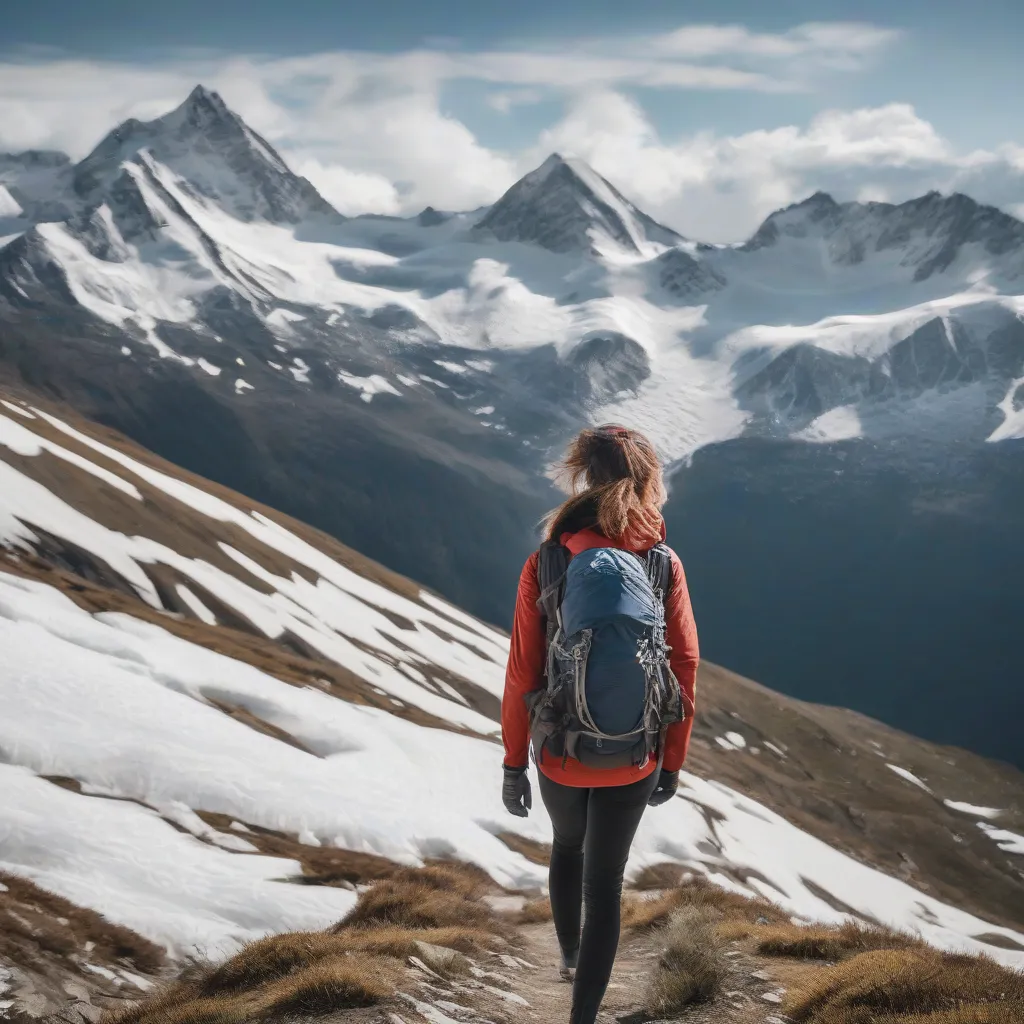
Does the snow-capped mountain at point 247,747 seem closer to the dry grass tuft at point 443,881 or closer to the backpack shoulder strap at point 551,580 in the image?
the dry grass tuft at point 443,881

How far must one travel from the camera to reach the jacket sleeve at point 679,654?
7949 mm

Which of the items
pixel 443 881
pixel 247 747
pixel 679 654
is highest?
pixel 679 654

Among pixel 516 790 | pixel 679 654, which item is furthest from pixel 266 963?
pixel 679 654

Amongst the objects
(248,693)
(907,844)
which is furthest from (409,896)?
(907,844)

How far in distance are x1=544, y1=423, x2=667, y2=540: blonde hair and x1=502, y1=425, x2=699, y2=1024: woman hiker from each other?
0.04ft

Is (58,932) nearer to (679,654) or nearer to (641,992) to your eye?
(641,992)

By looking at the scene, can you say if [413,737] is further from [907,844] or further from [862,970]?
[907,844]

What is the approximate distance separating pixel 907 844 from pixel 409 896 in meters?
98.3

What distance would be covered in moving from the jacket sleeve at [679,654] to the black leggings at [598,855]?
1.16 feet

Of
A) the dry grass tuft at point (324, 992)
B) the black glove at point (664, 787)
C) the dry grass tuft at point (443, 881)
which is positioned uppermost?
the black glove at point (664, 787)

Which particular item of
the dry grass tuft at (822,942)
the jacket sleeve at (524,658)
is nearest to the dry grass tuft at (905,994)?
the dry grass tuft at (822,942)

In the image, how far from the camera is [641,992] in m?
9.62

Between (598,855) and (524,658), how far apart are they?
5.35 feet

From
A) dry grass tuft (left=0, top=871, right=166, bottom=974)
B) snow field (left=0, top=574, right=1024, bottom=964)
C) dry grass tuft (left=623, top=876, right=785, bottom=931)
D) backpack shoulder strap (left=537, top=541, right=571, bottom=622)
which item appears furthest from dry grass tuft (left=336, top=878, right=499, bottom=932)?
backpack shoulder strap (left=537, top=541, right=571, bottom=622)
